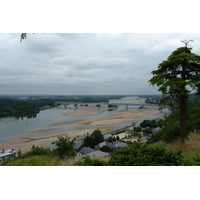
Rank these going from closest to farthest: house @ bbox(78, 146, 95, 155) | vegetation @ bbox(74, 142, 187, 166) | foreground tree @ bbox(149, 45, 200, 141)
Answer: vegetation @ bbox(74, 142, 187, 166), foreground tree @ bbox(149, 45, 200, 141), house @ bbox(78, 146, 95, 155)

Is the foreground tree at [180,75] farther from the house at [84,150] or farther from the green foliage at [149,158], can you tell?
the house at [84,150]

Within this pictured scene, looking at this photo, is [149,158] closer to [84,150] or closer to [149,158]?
[149,158]

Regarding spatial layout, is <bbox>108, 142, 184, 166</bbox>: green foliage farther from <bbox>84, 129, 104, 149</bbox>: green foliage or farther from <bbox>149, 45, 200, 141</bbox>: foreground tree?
<bbox>84, 129, 104, 149</bbox>: green foliage

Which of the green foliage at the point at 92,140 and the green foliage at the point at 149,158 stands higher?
the green foliage at the point at 149,158

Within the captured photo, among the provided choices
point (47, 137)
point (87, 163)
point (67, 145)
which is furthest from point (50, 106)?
point (87, 163)

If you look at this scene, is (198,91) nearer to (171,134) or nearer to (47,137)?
(171,134)

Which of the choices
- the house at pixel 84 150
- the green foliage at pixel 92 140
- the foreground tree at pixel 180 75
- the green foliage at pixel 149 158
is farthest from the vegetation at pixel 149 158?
the green foliage at pixel 92 140

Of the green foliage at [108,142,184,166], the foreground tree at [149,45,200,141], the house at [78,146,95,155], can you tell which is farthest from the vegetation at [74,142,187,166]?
the house at [78,146,95,155]

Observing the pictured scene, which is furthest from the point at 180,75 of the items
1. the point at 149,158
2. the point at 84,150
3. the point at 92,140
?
the point at 92,140
